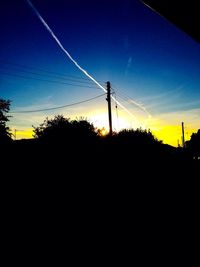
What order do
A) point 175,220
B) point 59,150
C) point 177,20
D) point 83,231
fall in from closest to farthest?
point 177,20
point 83,231
point 175,220
point 59,150

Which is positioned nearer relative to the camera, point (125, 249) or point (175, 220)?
point (125, 249)

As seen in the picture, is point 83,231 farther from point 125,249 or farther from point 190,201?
point 190,201

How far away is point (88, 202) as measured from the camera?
9938 millimetres

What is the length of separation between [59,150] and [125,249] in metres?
11.1

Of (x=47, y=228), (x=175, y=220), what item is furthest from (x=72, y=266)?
(x=175, y=220)

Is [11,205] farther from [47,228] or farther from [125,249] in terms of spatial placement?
[125,249]

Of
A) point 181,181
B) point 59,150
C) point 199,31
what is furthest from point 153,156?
point 199,31

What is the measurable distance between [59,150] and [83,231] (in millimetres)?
9595

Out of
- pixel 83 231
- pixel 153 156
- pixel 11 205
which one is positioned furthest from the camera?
pixel 153 156

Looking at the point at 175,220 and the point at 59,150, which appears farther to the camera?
the point at 59,150

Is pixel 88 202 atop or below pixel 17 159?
below

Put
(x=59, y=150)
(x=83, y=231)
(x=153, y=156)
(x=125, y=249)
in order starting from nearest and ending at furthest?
(x=125, y=249)
(x=83, y=231)
(x=59, y=150)
(x=153, y=156)

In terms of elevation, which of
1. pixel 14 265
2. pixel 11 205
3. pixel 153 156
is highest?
pixel 153 156

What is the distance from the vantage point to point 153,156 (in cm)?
1855
